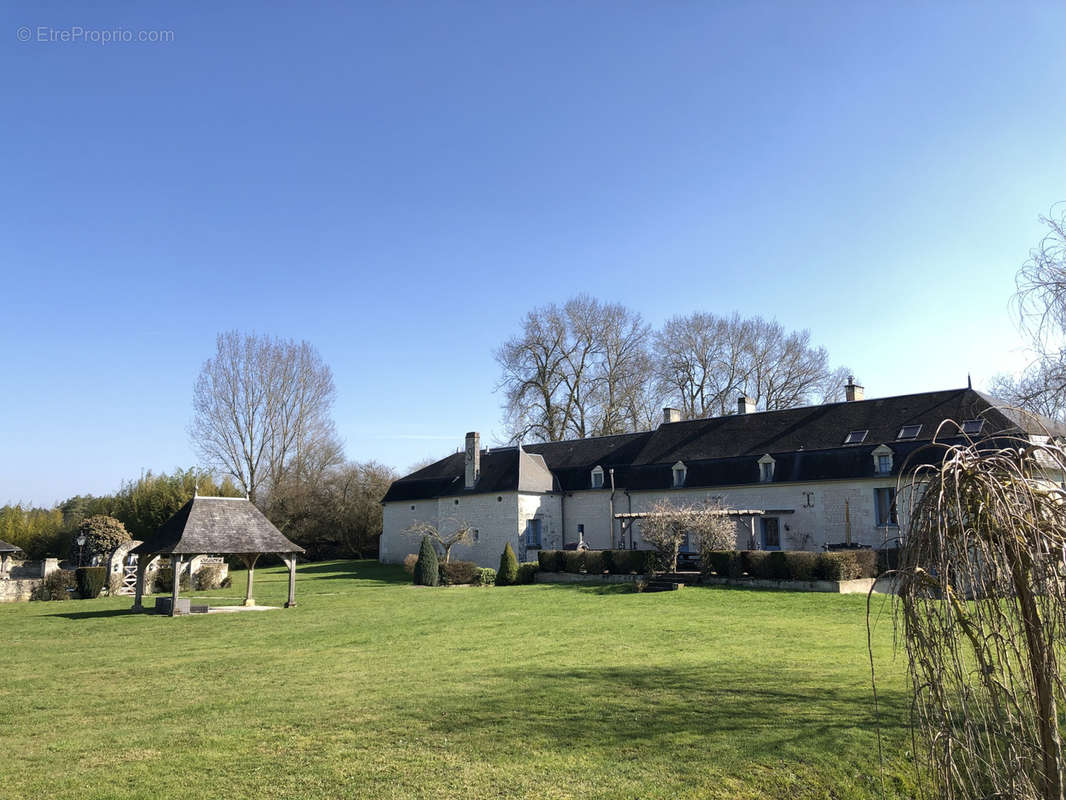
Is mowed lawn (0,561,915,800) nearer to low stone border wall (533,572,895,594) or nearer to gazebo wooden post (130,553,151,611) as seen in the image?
gazebo wooden post (130,553,151,611)

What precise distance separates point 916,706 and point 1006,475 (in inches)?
49.8

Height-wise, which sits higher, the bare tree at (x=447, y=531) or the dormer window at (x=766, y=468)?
the dormer window at (x=766, y=468)

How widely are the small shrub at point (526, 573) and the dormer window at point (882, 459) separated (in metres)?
12.1

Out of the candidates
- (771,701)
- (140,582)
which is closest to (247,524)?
(140,582)

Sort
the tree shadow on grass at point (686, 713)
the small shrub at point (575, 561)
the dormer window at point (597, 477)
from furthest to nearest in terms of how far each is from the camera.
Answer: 1. the dormer window at point (597, 477)
2. the small shrub at point (575, 561)
3. the tree shadow on grass at point (686, 713)

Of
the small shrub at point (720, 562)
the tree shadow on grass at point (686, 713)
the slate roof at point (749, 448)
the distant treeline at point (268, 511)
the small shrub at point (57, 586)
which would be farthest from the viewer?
the distant treeline at point (268, 511)

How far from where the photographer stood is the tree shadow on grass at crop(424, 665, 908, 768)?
6.98 metres

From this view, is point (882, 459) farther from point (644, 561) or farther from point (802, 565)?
point (644, 561)

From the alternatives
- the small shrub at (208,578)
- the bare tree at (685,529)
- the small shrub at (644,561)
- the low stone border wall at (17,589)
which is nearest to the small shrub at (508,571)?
the small shrub at (644,561)

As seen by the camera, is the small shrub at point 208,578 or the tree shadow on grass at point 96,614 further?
the small shrub at point 208,578

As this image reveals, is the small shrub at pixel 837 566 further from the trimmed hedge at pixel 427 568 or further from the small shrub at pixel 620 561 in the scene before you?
the trimmed hedge at pixel 427 568

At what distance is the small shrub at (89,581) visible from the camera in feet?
81.7

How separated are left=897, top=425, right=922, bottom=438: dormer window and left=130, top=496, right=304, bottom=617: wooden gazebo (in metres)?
20.1

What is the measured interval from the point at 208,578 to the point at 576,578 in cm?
1334
